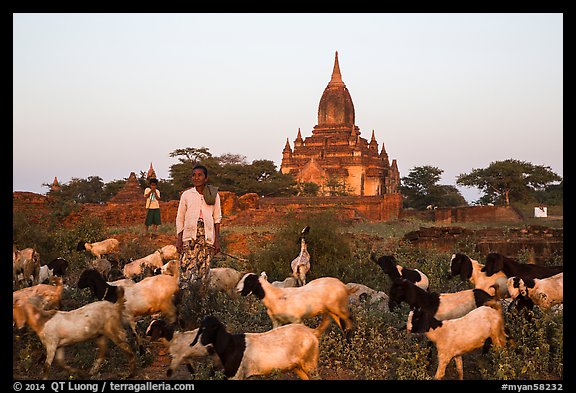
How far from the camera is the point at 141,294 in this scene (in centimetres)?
528

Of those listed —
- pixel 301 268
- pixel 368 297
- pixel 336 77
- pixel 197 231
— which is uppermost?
pixel 336 77

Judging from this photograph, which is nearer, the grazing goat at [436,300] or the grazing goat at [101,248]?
the grazing goat at [436,300]

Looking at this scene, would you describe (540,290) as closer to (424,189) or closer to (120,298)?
(120,298)

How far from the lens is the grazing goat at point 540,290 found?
5.32 m

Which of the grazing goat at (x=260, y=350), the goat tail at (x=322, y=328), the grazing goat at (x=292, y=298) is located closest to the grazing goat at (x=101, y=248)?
the grazing goat at (x=292, y=298)

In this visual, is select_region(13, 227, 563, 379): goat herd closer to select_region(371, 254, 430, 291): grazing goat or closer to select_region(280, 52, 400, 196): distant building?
select_region(371, 254, 430, 291): grazing goat

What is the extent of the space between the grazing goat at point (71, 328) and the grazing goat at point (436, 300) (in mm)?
2123

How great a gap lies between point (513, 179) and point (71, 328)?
34.6 metres

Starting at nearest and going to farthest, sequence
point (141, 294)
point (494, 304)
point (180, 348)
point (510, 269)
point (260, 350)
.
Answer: point (260, 350) → point (180, 348) → point (494, 304) → point (141, 294) → point (510, 269)

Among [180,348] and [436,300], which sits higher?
[436,300]

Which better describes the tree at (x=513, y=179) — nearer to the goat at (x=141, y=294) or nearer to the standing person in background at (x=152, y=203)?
the standing person in background at (x=152, y=203)

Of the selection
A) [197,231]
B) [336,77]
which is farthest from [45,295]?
[336,77]

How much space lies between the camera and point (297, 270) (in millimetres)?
7566
